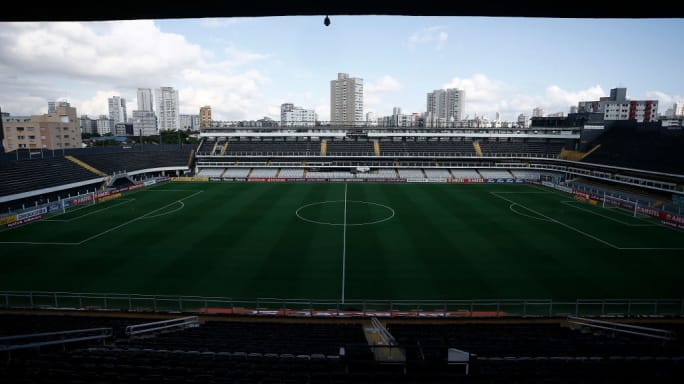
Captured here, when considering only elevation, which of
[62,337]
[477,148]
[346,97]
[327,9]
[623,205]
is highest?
[346,97]

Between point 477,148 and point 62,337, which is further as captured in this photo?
point 477,148

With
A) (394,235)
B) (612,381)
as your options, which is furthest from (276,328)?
(394,235)

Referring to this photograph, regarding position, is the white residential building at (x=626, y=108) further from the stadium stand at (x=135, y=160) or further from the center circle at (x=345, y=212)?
the stadium stand at (x=135, y=160)

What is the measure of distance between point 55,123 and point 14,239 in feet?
276

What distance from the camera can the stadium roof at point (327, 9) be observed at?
7055 mm

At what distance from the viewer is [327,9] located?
24.5 feet

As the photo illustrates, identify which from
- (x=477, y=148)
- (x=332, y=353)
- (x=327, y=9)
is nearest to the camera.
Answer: (x=327, y=9)

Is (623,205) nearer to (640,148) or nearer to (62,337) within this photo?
(640,148)

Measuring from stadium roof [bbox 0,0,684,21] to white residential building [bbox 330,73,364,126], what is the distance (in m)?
185

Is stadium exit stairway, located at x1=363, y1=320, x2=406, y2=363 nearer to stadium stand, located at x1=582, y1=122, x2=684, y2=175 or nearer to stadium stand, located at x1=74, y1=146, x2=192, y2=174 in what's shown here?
stadium stand, located at x1=582, y1=122, x2=684, y2=175

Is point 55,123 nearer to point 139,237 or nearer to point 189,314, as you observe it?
point 139,237

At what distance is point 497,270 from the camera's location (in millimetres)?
22578

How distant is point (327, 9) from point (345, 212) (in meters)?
31.5

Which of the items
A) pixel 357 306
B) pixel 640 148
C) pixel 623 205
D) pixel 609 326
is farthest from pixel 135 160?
pixel 640 148
